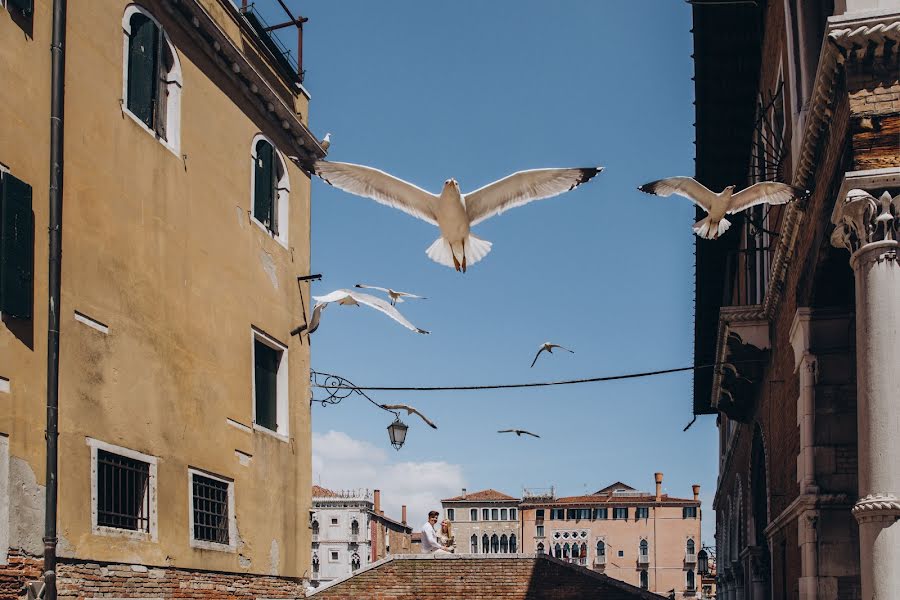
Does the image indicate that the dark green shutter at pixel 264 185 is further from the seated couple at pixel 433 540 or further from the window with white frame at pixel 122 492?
the seated couple at pixel 433 540

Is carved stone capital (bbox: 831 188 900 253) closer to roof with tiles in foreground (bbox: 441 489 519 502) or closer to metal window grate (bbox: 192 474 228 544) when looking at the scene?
metal window grate (bbox: 192 474 228 544)

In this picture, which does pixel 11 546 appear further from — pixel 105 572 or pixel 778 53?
pixel 778 53

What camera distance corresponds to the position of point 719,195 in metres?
9.98

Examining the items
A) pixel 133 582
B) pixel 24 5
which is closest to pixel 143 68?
pixel 24 5

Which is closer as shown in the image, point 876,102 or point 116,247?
point 876,102

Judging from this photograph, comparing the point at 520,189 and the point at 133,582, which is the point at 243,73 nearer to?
the point at 520,189

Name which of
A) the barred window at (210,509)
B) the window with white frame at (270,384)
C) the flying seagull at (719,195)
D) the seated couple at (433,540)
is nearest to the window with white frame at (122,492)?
the barred window at (210,509)

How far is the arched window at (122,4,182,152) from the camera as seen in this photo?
467 inches

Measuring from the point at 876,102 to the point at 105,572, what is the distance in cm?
753

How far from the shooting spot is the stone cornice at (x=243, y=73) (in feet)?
42.5

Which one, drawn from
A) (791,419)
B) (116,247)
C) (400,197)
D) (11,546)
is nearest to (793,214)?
(791,419)

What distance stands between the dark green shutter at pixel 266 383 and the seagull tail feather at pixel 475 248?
5052mm

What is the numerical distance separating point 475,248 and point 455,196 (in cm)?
66

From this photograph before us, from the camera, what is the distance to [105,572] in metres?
10.5
